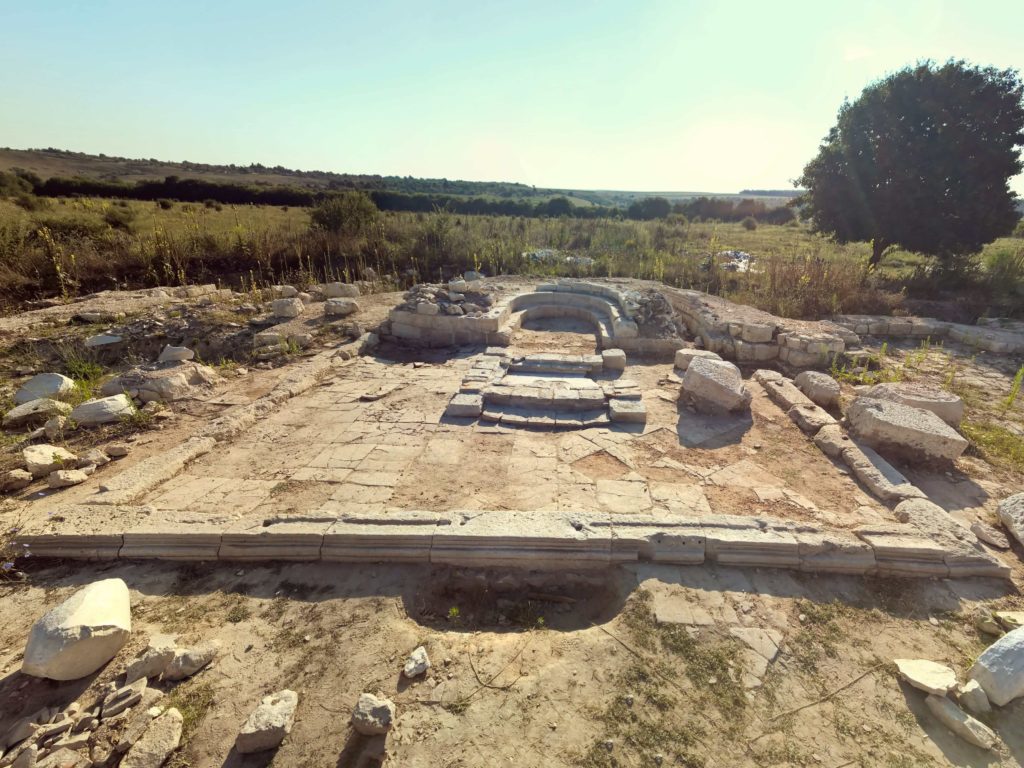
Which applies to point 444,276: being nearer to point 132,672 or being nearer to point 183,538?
point 183,538

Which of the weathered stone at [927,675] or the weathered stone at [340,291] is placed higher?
the weathered stone at [340,291]

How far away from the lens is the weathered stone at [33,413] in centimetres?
505

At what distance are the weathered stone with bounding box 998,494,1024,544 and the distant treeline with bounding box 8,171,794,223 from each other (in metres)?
27.5

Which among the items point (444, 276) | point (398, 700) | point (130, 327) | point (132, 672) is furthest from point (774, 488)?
point (444, 276)

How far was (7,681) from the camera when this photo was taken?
96.0 inches

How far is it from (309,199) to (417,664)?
3602 cm

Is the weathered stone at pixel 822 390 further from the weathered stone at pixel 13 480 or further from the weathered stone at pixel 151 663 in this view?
the weathered stone at pixel 13 480

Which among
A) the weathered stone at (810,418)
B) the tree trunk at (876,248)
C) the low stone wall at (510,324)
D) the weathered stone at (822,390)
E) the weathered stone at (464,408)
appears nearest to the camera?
the weathered stone at (810,418)

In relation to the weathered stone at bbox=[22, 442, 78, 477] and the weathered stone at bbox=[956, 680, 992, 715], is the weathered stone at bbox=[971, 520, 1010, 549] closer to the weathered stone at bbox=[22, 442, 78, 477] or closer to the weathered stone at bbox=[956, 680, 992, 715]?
the weathered stone at bbox=[956, 680, 992, 715]

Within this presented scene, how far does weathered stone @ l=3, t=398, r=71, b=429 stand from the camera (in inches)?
199

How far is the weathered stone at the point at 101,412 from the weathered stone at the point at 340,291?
18.7ft

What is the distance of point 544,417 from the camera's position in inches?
216

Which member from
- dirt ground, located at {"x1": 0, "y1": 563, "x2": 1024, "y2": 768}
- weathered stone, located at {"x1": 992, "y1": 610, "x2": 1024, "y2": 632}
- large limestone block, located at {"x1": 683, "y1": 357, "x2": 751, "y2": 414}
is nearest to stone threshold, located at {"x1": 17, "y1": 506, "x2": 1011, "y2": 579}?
dirt ground, located at {"x1": 0, "y1": 563, "x2": 1024, "y2": 768}

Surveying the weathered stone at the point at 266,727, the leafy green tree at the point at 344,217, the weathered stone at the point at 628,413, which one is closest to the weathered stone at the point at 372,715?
the weathered stone at the point at 266,727
